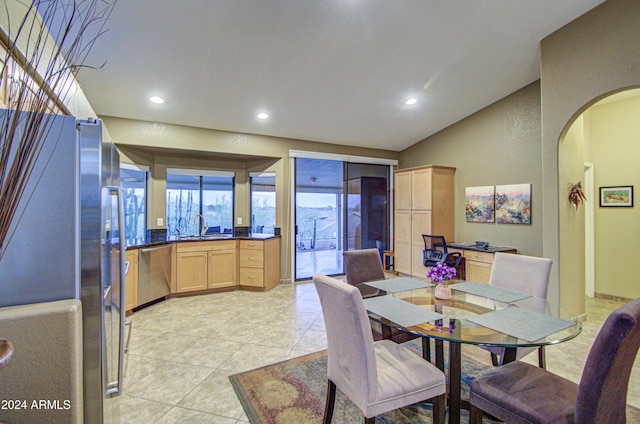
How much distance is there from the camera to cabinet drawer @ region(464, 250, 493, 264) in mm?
4223

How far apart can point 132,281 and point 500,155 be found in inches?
219

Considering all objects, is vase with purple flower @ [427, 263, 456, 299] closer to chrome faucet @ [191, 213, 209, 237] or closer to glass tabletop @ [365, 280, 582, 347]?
glass tabletop @ [365, 280, 582, 347]

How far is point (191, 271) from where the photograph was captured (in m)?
4.55

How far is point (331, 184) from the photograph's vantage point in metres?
5.84

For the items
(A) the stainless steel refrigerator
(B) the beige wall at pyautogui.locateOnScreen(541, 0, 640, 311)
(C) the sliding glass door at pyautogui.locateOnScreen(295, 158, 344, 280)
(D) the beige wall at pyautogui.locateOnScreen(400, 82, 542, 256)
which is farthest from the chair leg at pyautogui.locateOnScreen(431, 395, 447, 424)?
(C) the sliding glass door at pyautogui.locateOnScreen(295, 158, 344, 280)

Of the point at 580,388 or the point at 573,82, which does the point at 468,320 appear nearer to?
the point at 580,388

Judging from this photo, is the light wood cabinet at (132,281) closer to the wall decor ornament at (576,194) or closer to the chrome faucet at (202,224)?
the chrome faucet at (202,224)

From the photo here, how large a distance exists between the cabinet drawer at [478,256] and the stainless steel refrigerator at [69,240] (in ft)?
14.6

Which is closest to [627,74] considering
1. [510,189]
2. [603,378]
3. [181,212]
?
[510,189]

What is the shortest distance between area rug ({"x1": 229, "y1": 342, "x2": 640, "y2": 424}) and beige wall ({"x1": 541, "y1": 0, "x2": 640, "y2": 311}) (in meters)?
1.74

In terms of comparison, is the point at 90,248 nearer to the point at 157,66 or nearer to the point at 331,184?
the point at 157,66

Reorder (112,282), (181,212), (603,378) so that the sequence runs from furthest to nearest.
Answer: (181,212) < (112,282) < (603,378)

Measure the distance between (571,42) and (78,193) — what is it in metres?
4.54

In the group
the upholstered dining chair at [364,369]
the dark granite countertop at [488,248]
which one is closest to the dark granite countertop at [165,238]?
the dark granite countertop at [488,248]
